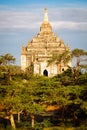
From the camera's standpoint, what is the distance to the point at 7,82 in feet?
85.4

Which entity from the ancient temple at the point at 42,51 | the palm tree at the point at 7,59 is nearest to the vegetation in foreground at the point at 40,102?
the palm tree at the point at 7,59

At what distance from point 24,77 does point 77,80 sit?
421 cm

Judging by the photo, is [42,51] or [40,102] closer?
[40,102]

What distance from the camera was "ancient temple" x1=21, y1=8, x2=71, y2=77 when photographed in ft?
168

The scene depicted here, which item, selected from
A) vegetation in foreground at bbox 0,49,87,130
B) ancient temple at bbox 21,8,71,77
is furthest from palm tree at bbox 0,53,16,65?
ancient temple at bbox 21,8,71,77

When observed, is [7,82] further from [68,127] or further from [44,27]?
[44,27]

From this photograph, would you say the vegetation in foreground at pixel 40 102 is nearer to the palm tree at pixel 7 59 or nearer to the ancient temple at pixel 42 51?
the palm tree at pixel 7 59

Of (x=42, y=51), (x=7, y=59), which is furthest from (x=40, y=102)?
(x=42, y=51)

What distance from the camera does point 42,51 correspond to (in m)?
52.4

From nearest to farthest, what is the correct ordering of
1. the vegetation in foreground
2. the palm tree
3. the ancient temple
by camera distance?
the vegetation in foreground → the palm tree → the ancient temple

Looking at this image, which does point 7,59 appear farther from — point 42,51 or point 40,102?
point 42,51

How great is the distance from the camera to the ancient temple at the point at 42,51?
51188 mm

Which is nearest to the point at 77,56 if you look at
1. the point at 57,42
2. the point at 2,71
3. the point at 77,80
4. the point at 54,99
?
the point at 77,80

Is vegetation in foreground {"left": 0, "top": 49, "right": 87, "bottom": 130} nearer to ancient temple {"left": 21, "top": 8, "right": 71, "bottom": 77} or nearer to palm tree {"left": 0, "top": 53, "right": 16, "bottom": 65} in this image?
palm tree {"left": 0, "top": 53, "right": 16, "bottom": 65}
